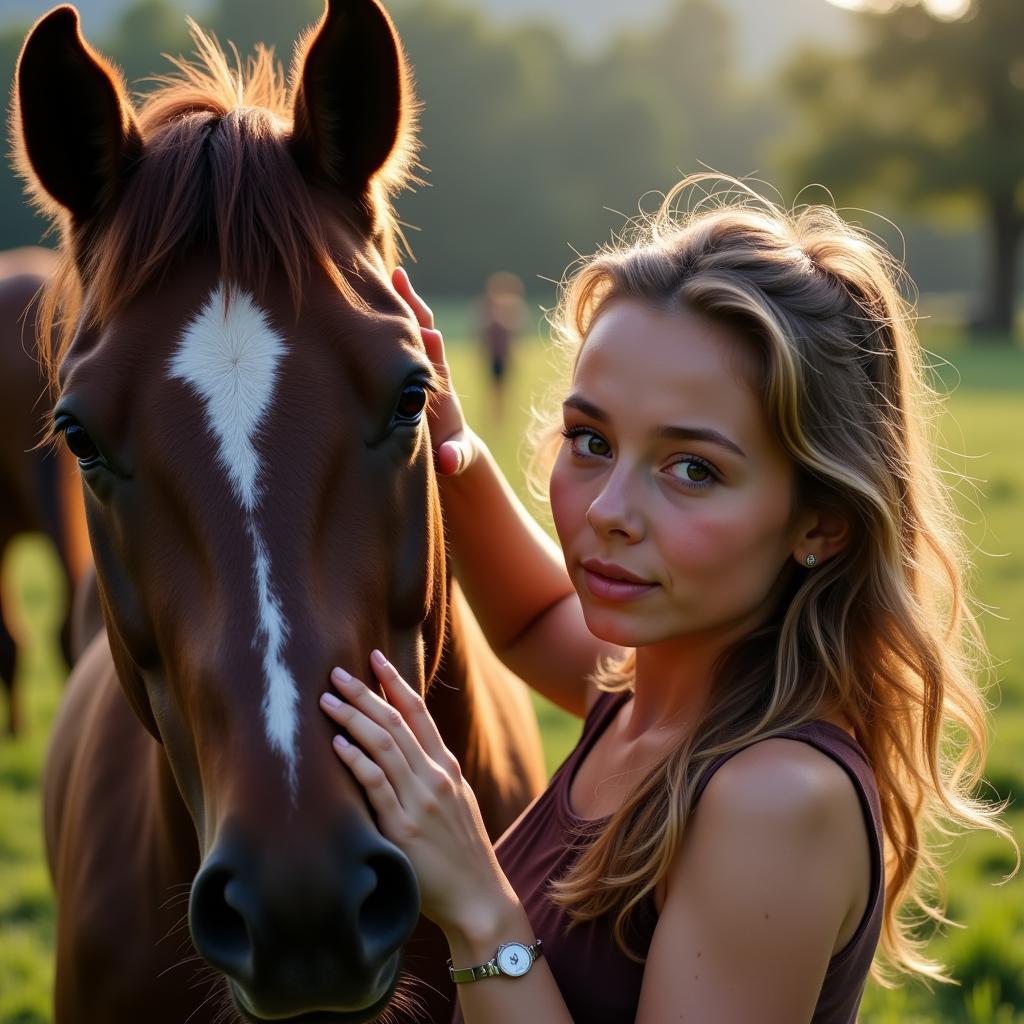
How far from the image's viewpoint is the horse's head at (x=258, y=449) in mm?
1538

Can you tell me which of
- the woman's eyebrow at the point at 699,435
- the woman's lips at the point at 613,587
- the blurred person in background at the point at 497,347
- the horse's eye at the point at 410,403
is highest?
the blurred person in background at the point at 497,347

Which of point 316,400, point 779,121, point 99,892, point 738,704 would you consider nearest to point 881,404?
point 738,704

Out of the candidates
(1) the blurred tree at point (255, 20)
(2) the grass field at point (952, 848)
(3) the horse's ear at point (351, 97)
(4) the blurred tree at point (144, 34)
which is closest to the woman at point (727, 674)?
(3) the horse's ear at point (351, 97)

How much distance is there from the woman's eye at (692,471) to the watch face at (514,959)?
764 mm

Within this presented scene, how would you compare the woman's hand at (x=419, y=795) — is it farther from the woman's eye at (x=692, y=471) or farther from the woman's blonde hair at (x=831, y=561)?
the woman's eye at (x=692, y=471)

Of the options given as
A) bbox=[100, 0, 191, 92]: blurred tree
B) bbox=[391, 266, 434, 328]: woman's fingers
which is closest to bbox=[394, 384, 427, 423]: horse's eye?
bbox=[391, 266, 434, 328]: woman's fingers

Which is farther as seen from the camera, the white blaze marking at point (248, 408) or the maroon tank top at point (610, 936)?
the maroon tank top at point (610, 936)

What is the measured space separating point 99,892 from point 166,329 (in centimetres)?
128

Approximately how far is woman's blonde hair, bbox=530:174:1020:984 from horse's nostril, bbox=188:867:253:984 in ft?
2.00

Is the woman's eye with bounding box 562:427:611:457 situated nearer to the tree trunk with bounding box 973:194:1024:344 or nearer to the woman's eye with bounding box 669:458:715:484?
the woman's eye with bounding box 669:458:715:484

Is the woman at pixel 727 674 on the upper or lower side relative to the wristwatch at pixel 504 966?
upper

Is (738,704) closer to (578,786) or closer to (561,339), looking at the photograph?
(578,786)

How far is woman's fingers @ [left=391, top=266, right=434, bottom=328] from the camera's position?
7.65ft

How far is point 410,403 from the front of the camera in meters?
1.97
